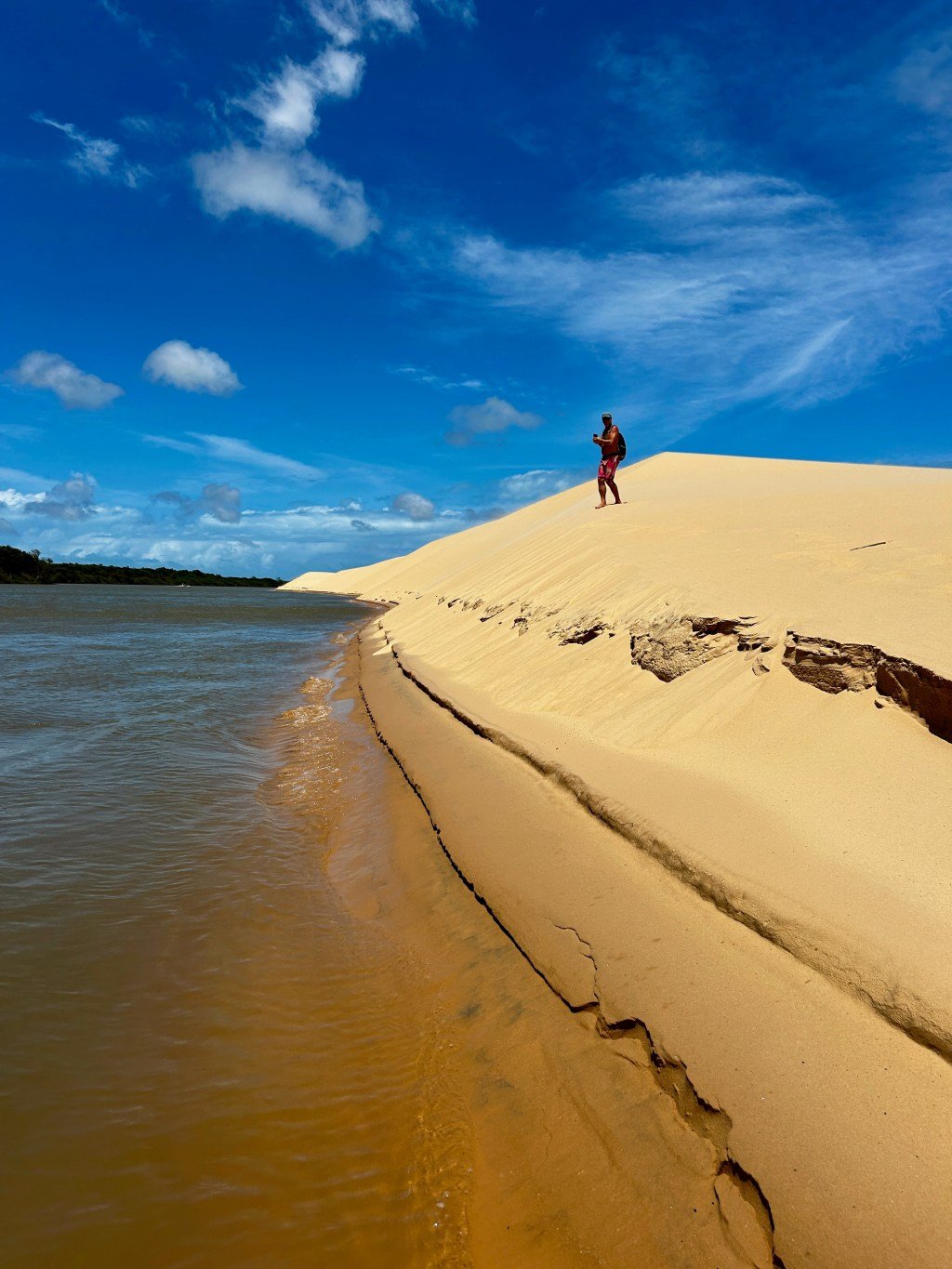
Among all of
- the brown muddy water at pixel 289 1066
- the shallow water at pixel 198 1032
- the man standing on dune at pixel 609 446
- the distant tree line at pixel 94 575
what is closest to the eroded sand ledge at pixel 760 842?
the brown muddy water at pixel 289 1066

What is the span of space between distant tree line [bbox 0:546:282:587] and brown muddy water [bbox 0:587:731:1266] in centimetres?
7817

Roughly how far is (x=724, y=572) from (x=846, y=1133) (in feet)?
18.0

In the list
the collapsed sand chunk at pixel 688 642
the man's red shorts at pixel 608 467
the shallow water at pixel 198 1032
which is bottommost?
the shallow water at pixel 198 1032

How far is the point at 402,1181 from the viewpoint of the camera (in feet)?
6.84

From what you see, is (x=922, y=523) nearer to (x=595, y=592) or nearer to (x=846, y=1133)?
(x=595, y=592)

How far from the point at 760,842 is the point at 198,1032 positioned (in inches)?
99.7

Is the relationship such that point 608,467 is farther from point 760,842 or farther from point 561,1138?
point 561,1138

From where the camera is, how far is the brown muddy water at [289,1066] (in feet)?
6.20

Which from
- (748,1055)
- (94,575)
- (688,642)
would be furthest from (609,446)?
(94,575)

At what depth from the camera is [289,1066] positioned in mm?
2574

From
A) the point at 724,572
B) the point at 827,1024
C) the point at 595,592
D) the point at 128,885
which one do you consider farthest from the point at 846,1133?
the point at 595,592

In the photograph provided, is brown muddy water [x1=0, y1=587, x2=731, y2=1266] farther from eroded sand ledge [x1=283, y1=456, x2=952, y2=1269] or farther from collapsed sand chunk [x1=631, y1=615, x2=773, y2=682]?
collapsed sand chunk [x1=631, y1=615, x2=773, y2=682]

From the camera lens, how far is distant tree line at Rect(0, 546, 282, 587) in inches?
2773

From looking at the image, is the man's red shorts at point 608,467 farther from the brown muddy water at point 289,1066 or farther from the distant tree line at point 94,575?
the distant tree line at point 94,575
